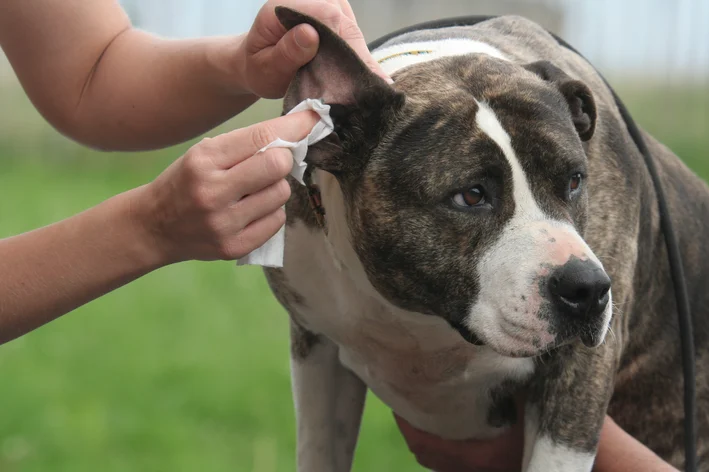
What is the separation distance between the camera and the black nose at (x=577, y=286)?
7.45 feet

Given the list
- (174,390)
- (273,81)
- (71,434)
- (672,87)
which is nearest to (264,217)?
(273,81)

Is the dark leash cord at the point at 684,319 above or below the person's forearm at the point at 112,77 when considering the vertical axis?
below

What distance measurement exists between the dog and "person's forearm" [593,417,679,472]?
194mm

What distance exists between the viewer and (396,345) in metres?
2.89

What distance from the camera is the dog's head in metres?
2.33

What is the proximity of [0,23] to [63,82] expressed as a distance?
275mm

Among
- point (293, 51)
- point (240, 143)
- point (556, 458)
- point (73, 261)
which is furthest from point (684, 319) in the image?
point (73, 261)

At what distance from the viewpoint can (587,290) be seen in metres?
2.30

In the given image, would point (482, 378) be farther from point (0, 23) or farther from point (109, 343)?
point (109, 343)

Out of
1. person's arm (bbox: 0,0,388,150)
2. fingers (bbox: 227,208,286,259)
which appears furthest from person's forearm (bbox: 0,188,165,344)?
person's arm (bbox: 0,0,388,150)

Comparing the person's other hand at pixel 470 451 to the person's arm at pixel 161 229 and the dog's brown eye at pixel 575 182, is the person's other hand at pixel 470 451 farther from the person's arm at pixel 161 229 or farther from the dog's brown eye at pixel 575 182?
the person's arm at pixel 161 229

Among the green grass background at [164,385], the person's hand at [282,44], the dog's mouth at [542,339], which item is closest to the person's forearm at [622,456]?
the dog's mouth at [542,339]

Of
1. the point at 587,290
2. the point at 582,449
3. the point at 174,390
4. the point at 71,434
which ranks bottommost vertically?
the point at 174,390

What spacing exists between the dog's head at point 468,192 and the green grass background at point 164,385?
2.33 m
